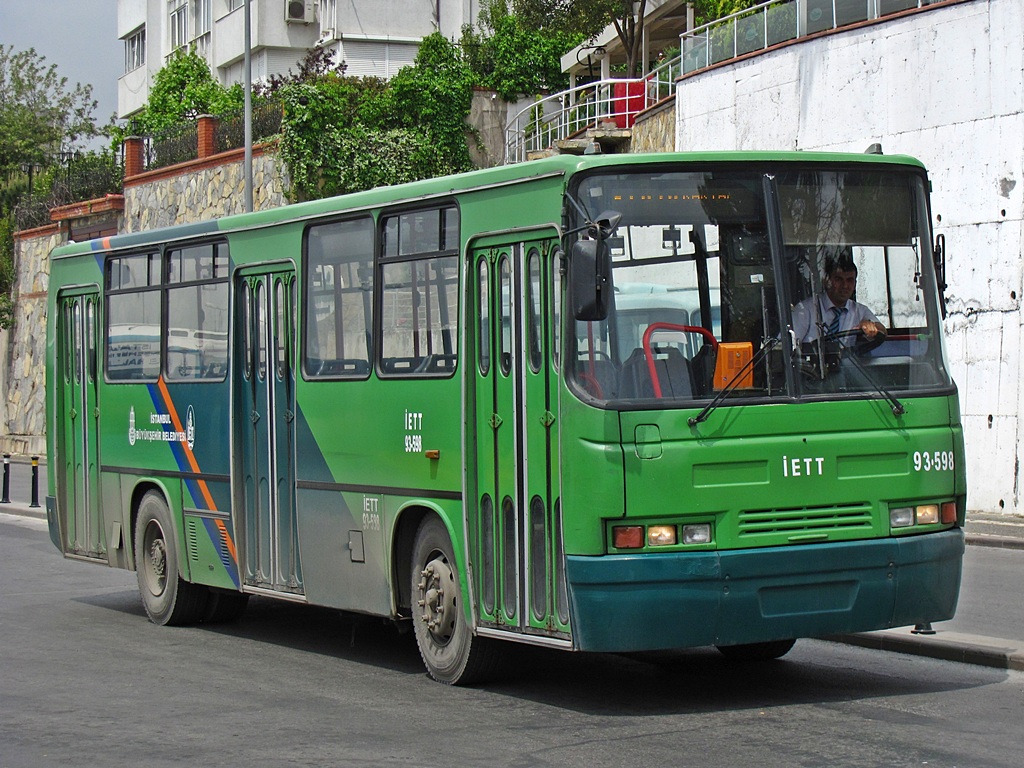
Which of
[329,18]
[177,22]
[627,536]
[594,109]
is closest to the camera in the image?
[627,536]

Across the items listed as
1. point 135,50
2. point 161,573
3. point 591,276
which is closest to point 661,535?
point 591,276

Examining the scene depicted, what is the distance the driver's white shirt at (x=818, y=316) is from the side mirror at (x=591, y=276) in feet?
3.73

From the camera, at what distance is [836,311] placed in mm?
8906

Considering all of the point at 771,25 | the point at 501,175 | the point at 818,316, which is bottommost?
the point at 818,316

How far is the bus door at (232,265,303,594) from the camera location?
11.7 meters

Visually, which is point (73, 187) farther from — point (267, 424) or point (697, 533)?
point (697, 533)

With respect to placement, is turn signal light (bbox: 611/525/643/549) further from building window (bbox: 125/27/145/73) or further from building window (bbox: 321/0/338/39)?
building window (bbox: 125/27/145/73)

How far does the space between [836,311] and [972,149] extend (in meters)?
13.0

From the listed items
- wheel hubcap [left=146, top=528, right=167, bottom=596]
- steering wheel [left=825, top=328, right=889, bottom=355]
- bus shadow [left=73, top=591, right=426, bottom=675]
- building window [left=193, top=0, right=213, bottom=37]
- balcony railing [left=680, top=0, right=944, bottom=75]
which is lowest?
bus shadow [left=73, top=591, right=426, bottom=675]

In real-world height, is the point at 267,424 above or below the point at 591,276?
below

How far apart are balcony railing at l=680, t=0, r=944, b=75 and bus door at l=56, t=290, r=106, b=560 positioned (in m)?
12.1

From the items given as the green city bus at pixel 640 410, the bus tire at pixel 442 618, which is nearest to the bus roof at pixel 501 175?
the green city bus at pixel 640 410

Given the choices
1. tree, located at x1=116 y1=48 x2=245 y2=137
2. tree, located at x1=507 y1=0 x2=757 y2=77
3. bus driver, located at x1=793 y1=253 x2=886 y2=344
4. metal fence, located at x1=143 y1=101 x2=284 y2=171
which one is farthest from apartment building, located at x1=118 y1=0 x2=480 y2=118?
bus driver, located at x1=793 y1=253 x2=886 y2=344

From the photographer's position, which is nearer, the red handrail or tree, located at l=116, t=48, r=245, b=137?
the red handrail
